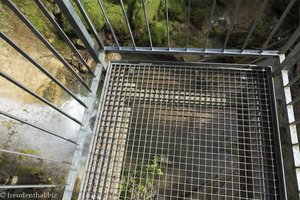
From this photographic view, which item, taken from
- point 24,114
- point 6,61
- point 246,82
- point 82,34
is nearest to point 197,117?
point 246,82

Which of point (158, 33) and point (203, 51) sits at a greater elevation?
point (158, 33)

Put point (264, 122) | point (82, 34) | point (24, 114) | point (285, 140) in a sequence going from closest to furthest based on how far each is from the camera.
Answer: point (82, 34) < point (264, 122) < point (285, 140) < point (24, 114)

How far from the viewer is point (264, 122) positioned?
152 cm

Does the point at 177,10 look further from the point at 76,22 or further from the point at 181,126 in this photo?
the point at 76,22

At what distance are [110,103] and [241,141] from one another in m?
1.03

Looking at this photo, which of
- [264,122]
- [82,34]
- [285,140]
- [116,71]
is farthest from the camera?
[285,140]

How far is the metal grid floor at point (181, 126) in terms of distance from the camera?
1.48 m

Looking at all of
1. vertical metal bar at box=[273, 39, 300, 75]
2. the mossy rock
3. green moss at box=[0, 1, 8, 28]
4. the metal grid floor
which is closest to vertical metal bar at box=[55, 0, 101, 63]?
the metal grid floor

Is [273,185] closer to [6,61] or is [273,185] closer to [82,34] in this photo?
[82,34]

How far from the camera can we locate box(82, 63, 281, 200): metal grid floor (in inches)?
→ 58.4

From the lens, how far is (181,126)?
162 centimetres

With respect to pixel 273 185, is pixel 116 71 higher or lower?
higher

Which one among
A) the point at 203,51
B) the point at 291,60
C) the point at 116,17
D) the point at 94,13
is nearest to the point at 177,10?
the point at 116,17

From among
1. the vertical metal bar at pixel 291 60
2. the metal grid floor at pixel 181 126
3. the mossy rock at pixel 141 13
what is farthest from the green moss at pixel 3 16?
the vertical metal bar at pixel 291 60
